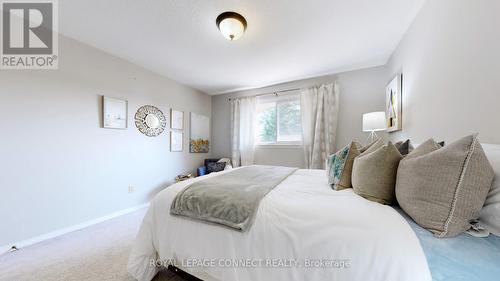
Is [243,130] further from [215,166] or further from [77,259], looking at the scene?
[77,259]

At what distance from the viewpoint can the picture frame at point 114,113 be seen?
2.41 m

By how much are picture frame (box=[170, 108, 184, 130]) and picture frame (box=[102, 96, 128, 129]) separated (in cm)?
84

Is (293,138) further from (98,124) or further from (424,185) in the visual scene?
(98,124)

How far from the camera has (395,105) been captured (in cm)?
222

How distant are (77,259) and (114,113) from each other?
183 centimetres

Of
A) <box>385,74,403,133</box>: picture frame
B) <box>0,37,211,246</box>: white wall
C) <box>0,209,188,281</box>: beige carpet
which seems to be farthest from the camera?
<box>385,74,403,133</box>: picture frame

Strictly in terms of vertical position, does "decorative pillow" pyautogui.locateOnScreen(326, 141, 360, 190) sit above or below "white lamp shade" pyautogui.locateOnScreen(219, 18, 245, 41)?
A: below

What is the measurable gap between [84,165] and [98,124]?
0.58m

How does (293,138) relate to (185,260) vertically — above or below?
above

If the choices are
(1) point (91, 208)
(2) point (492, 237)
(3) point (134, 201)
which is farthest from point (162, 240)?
(3) point (134, 201)

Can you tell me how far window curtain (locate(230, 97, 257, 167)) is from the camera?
3852 millimetres

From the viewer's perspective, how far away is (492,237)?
2.12ft

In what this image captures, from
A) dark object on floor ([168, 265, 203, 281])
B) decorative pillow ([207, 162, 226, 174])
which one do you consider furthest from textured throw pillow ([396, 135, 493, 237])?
decorative pillow ([207, 162, 226, 174])

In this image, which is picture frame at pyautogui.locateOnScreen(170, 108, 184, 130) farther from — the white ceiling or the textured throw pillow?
the textured throw pillow
